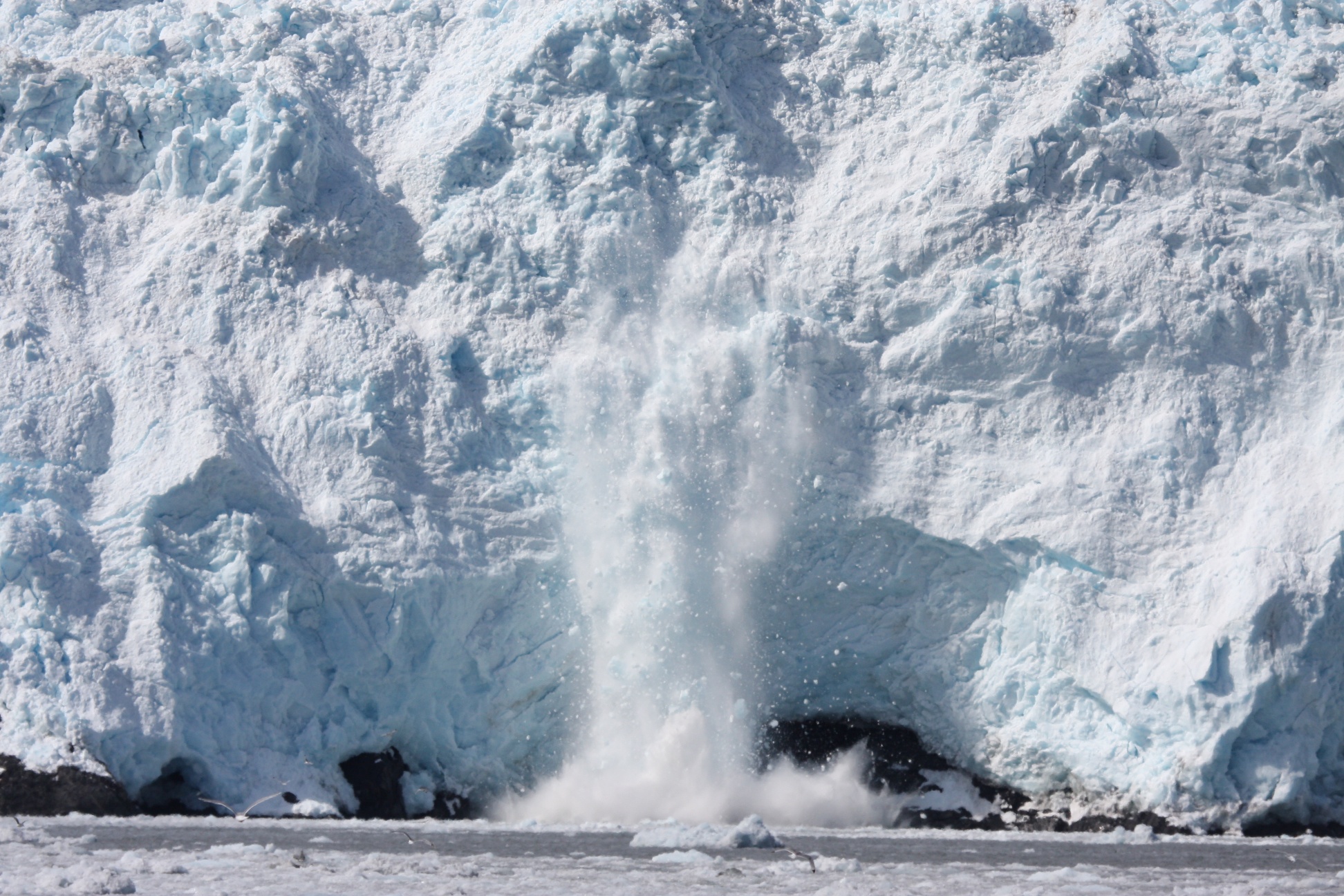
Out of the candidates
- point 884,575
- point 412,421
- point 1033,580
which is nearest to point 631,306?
point 412,421

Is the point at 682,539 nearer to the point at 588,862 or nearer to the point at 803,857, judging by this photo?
the point at 803,857

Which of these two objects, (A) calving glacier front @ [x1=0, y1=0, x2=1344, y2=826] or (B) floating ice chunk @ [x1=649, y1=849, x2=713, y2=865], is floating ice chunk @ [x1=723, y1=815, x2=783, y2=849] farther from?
(A) calving glacier front @ [x1=0, y1=0, x2=1344, y2=826]

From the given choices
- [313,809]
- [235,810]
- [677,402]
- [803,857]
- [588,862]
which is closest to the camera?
[588,862]

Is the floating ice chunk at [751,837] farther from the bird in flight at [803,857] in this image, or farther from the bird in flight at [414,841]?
the bird in flight at [414,841]

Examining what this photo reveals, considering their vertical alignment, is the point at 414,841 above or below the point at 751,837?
above

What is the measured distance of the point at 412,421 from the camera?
15859 mm

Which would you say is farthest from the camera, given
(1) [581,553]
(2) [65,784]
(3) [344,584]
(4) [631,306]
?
(4) [631,306]

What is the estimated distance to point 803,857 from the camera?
11023 millimetres

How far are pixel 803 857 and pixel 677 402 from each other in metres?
6.63

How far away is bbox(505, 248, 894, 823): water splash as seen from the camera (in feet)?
49.4

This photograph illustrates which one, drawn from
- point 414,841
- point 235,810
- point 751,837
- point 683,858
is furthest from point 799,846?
point 235,810

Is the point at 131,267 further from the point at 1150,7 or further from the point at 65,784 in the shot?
the point at 1150,7

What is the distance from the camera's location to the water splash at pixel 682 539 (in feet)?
49.4

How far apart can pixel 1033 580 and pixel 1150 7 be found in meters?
8.33
